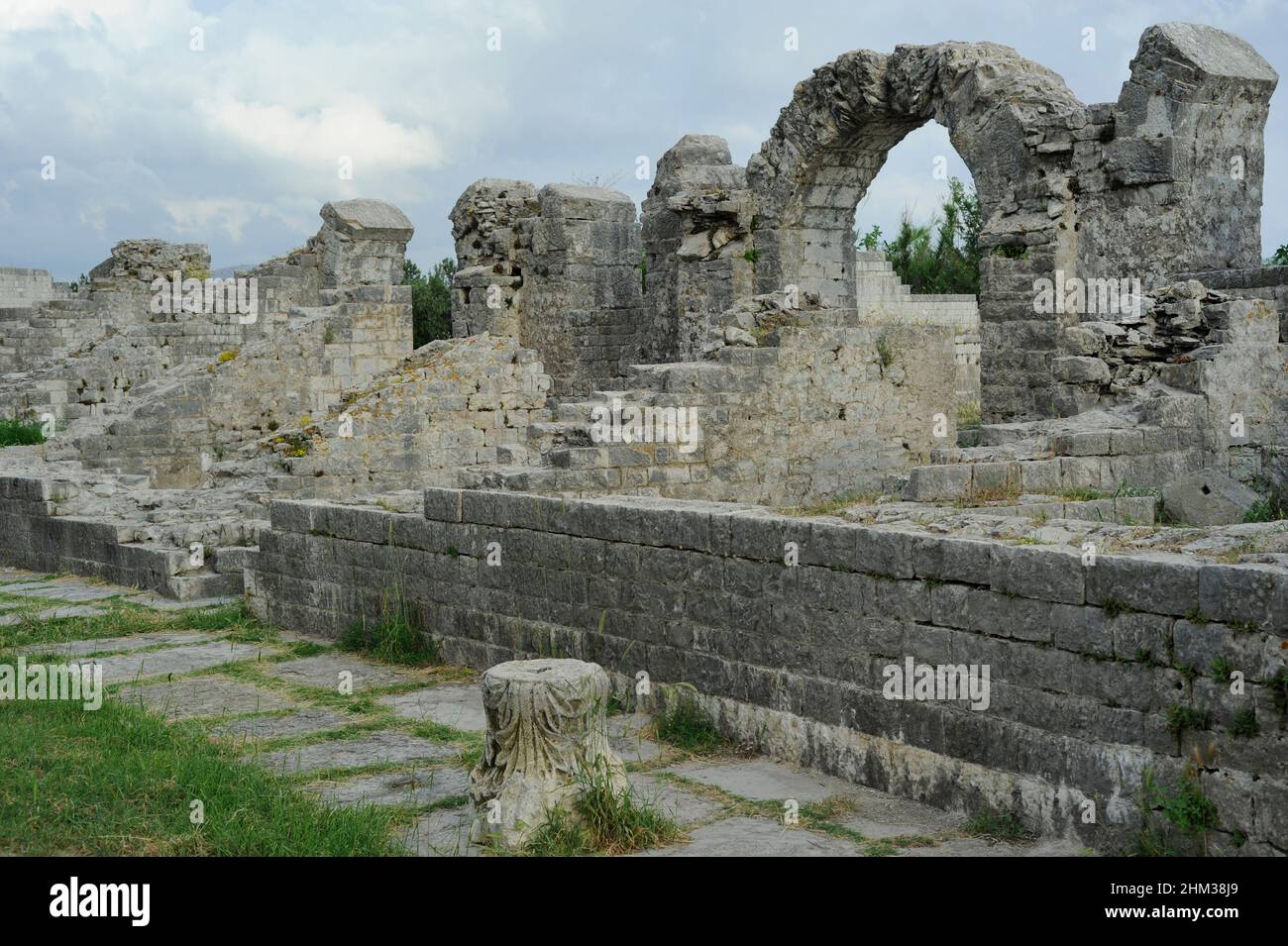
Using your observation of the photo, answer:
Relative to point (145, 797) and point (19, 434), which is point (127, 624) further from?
point (19, 434)

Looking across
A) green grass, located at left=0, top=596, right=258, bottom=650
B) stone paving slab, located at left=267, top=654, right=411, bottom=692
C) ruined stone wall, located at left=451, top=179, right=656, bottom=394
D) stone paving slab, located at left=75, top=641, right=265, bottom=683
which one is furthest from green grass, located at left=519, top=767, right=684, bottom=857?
ruined stone wall, located at left=451, top=179, right=656, bottom=394

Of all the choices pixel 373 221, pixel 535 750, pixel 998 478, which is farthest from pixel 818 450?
pixel 373 221

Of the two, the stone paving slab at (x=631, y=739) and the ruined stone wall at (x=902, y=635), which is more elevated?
the ruined stone wall at (x=902, y=635)

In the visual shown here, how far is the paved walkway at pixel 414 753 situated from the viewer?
17.6 feet

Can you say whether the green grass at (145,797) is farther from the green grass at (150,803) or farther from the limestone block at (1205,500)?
the limestone block at (1205,500)

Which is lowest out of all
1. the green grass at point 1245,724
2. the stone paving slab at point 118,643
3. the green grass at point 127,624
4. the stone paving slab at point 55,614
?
the stone paving slab at point 118,643

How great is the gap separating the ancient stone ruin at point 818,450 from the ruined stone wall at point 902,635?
0.01 m

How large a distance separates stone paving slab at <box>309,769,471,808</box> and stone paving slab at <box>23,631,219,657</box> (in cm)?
349

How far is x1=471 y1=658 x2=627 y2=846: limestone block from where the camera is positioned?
5.22 metres

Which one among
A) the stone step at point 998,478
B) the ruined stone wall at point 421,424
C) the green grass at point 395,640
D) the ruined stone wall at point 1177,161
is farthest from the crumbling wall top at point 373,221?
the stone step at point 998,478

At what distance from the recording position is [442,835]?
543 centimetres

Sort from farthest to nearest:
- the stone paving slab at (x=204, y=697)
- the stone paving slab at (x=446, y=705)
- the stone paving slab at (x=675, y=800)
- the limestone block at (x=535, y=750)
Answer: the stone paving slab at (x=204, y=697) < the stone paving slab at (x=446, y=705) < the stone paving slab at (x=675, y=800) < the limestone block at (x=535, y=750)

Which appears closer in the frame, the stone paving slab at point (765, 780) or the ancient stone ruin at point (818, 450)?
the ancient stone ruin at point (818, 450)

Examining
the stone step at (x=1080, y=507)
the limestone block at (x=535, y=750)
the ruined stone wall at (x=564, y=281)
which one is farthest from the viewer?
the ruined stone wall at (x=564, y=281)
